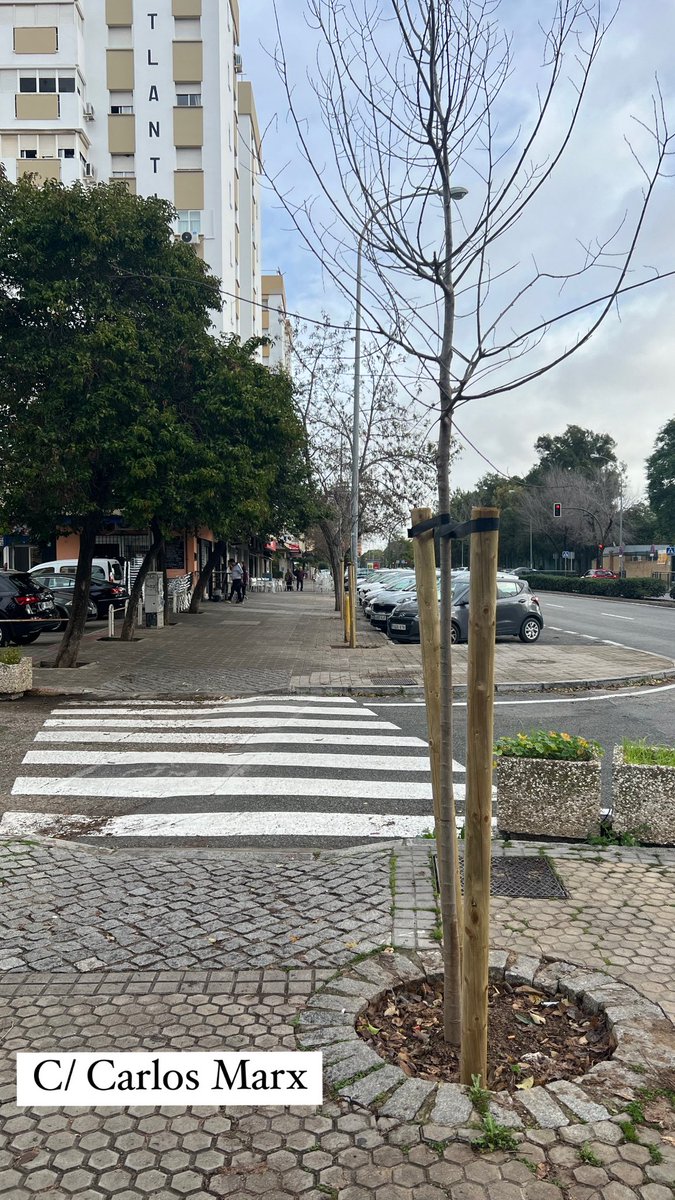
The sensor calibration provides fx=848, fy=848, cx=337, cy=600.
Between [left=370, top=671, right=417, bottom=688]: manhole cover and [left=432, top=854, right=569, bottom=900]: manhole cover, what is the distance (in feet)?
25.1

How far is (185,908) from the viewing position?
14.6ft

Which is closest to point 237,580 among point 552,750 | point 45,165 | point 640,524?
point 45,165

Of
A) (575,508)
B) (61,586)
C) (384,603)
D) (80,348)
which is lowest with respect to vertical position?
(384,603)

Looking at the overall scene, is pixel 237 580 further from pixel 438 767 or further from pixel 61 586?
pixel 438 767

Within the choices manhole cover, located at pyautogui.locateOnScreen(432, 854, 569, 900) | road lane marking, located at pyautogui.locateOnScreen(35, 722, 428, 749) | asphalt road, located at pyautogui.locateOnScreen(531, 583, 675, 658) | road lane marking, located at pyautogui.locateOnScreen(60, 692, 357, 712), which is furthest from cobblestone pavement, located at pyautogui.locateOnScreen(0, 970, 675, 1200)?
asphalt road, located at pyautogui.locateOnScreen(531, 583, 675, 658)

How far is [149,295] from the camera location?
46.2 feet

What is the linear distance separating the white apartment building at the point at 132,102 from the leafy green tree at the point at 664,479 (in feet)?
109

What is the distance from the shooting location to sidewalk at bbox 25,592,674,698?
12.8 metres

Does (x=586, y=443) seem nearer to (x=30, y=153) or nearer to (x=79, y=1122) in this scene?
(x=30, y=153)

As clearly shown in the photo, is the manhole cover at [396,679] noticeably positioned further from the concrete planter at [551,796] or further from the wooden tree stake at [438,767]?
the wooden tree stake at [438,767]

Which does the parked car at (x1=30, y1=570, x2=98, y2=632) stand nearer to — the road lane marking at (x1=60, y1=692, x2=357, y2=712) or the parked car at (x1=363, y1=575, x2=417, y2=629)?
the parked car at (x1=363, y1=575, x2=417, y2=629)

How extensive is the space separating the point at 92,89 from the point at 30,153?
424cm

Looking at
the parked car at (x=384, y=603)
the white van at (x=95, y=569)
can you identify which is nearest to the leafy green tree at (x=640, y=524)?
the parked car at (x=384, y=603)

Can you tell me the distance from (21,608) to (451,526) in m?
16.0
